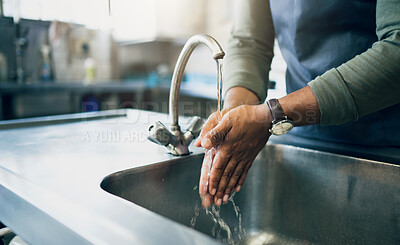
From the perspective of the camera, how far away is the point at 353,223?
2.42 feet

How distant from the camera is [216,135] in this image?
609 millimetres

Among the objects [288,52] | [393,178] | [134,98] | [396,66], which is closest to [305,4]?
[288,52]

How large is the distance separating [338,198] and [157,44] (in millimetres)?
3683

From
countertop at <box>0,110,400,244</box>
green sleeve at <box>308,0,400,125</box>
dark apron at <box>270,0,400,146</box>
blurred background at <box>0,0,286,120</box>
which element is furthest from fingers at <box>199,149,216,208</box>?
blurred background at <box>0,0,286,120</box>

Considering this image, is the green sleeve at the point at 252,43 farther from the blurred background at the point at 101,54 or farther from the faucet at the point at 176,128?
the blurred background at the point at 101,54

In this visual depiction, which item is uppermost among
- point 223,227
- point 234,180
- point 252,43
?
point 252,43

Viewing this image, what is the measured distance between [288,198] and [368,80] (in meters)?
0.39

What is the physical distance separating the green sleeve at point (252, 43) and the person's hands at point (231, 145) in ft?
0.95

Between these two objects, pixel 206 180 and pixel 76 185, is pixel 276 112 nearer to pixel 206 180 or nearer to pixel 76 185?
pixel 206 180

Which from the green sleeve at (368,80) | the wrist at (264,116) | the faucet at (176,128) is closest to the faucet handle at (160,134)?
the faucet at (176,128)

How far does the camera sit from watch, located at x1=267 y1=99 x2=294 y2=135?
2.03 ft

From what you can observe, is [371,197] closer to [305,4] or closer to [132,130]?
[305,4]

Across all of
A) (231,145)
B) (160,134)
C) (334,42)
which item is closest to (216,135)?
(231,145)

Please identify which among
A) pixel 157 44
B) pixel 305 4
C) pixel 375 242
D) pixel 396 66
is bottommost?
pixel 375 242
